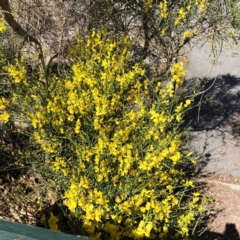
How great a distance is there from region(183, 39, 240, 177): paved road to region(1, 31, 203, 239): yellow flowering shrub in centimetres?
177

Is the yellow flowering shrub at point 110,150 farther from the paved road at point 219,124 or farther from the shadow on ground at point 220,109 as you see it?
the shadow on ground at point 220,109

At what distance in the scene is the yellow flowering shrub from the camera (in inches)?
128

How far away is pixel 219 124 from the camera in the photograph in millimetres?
6590

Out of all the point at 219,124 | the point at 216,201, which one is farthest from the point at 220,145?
the point at 216,201

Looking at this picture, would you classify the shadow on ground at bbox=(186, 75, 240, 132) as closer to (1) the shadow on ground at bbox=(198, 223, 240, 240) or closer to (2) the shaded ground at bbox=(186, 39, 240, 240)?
(2) the shaded ground at bbox=(186, 39, 240, 240)

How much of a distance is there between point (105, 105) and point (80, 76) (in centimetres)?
53

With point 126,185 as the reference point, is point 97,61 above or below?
above

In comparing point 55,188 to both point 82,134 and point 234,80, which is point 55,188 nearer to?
point 82,134

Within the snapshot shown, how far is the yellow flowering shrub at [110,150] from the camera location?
3264 millimetres

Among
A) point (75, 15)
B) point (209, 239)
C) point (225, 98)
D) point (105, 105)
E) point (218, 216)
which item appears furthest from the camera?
point (225, 98)

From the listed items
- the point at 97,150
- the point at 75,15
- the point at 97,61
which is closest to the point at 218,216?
the point at 97,150

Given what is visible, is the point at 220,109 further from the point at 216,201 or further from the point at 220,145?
the point at 216,201

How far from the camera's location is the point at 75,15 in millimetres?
5684

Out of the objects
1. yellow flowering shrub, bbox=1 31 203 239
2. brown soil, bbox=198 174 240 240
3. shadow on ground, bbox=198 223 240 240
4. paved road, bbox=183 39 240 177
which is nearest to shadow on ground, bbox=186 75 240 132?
paved road, bbox=183 39 240 177
